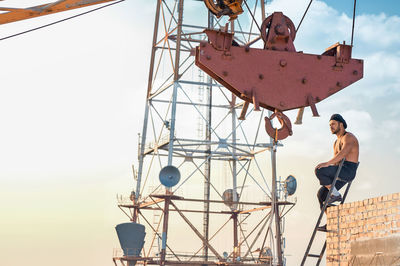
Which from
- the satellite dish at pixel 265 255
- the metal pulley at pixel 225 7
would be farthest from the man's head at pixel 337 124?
the satellite dish at pixel 265 255

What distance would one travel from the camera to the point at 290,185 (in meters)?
39.0

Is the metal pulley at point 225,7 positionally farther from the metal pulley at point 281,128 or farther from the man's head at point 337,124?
the metal pulley at point 281,128

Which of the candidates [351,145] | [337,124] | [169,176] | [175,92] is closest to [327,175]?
[351,145]

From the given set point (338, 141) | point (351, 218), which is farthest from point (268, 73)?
point (351, 218)

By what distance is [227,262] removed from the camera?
38.1 metres

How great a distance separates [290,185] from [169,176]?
7.57 meters

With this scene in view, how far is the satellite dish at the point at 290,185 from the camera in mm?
39031

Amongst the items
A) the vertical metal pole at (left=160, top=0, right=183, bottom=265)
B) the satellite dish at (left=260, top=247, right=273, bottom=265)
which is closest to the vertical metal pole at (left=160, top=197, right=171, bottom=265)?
the vertical metal pole at (left=160, top=0, right=183, bottom=265)

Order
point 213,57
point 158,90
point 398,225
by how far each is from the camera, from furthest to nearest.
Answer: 1. point 158,90
2. point 398,225
3. point 213,57

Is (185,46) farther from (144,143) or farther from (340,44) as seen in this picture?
(340,44)

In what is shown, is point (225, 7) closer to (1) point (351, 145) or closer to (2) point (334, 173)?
(1) point (351, 145)

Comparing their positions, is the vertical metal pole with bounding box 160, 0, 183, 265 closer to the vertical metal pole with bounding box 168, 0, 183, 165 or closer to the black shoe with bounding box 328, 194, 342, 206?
the vertical metal pole with bounding box 168, 0, 183, 165

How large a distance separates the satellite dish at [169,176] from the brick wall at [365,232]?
24931 millimetres

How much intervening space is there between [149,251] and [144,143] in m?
7.76
